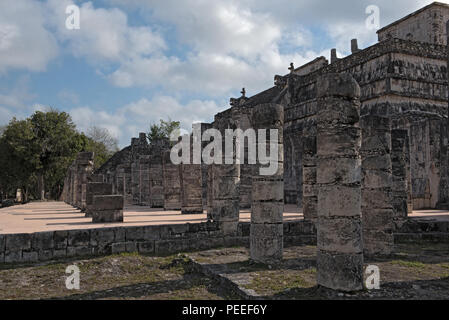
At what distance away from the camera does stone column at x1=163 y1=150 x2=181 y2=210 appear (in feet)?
55.5

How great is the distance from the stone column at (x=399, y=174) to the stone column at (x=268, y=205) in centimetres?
527

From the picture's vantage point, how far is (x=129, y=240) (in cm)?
936

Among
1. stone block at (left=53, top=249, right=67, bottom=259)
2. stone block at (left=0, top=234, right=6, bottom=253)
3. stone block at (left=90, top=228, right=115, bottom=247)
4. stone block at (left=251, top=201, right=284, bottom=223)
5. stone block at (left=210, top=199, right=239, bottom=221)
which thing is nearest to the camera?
stone block at (left=251, top=201, right=284, bottom=223)

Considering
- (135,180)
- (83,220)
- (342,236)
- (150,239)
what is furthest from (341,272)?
(135,180)

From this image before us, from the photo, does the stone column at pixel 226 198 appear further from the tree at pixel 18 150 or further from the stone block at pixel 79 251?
the tree at pixel 18 150

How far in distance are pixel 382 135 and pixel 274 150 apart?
2931 millimetres

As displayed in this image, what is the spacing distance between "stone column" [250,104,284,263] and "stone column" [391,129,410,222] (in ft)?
17.3

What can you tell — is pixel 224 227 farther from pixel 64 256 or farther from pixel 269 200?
pixel 64 256

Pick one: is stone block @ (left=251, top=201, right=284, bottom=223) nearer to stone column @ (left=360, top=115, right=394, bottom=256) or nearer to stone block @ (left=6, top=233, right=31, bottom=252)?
stone column @ (left=360, top=115, right=394, bottom=256)

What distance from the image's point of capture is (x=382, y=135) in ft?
30.3

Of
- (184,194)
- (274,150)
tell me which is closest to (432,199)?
(184,194)

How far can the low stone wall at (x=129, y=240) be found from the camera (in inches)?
330

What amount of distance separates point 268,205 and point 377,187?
2.89 metres

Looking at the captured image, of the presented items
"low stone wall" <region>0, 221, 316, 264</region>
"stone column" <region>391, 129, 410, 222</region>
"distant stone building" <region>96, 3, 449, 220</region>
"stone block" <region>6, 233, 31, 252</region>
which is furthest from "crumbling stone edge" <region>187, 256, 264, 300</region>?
"stone column" <region>391, 129, 410, 222</region>
